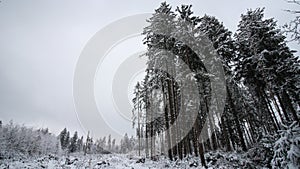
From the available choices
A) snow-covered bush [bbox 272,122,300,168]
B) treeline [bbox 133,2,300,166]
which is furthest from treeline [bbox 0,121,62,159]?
snow-covered bush [bbox 272,122,300,168]

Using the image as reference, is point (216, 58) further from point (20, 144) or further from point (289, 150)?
point (20, 144)

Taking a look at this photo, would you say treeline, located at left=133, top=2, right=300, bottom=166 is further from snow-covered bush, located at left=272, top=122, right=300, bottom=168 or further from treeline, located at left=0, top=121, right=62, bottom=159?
treeline, located at left=0, top=121, right=62, bottom=159

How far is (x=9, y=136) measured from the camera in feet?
203

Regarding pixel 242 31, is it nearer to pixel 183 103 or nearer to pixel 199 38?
pixel 199 38

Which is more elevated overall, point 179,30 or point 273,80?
point 179,30

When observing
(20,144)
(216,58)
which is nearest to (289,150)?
(216,58)

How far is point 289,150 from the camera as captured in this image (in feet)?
19.4

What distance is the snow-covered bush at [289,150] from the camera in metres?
5.66

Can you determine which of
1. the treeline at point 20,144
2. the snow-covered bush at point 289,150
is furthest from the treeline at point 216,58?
the treeline at point 20,144

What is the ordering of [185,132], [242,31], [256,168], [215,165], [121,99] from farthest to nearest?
[121,99] < [185,132] < [242,31] < [215,165] < [256,168]

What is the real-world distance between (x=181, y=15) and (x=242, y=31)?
710 cm

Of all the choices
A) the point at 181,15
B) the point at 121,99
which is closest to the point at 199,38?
the point at 181,15

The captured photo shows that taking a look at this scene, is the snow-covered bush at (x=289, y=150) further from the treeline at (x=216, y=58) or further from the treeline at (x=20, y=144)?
the treeline at (x=20, y=144)

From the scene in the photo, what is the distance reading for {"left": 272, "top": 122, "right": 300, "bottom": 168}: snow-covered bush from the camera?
5660 mm
